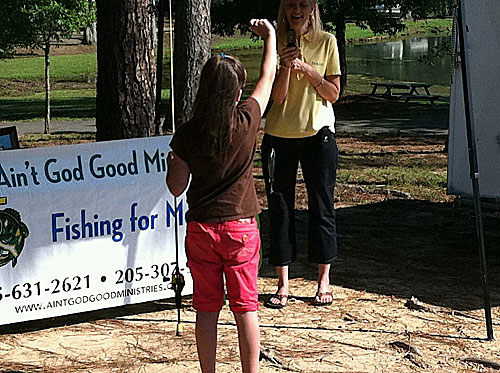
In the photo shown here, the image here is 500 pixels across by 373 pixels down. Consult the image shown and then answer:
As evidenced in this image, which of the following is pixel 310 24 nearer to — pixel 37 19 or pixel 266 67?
pixel 266 67

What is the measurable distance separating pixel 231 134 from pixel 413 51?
43076 millimetres

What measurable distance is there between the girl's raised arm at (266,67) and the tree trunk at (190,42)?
6.42 m

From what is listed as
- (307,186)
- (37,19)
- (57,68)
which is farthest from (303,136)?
(57,68)

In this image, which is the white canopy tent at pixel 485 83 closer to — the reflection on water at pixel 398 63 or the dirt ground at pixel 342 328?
the dirt ground at pixel 342 328

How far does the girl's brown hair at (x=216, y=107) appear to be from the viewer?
12.5 ft

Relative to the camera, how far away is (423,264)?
22.5 ft

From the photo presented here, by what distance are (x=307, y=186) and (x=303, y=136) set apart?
36 centimetres

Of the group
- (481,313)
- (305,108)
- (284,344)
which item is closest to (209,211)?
(284,344)

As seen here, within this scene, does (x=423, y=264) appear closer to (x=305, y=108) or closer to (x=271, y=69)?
(x=305, y=108)

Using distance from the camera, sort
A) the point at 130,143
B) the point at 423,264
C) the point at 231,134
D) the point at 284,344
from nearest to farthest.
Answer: the point at 231,134 → the point at 284,344 → the point at 130,143 → the point at 423,264

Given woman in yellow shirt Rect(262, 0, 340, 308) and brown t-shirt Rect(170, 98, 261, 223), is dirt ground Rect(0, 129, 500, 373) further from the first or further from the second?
brown t-shirt Rect(170, 98, 261, 223)

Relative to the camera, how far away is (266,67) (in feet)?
14.2

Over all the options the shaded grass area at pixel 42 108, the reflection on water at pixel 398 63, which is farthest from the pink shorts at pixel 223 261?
the reflection on water at pixel 398 63

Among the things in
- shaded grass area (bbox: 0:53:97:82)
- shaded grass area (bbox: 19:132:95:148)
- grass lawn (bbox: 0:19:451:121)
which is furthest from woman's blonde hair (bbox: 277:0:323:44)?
shaded grass area (bbox: 0:53:97:82)
